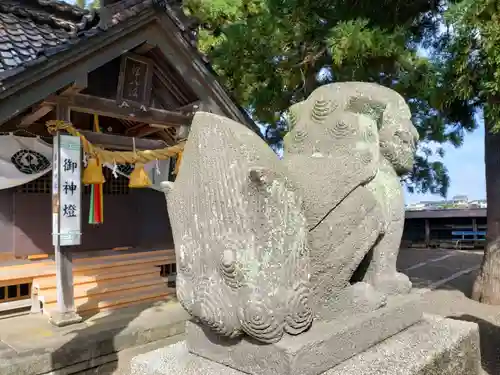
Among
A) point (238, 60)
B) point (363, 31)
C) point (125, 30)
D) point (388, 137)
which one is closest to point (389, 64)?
point (363, 31)

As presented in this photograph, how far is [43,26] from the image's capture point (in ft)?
24.0

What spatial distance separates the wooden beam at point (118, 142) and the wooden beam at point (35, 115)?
514 mm

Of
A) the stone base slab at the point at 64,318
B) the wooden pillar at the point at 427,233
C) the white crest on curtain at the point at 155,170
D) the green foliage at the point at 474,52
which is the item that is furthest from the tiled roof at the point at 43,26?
the wooden pillar at the point at 427,233

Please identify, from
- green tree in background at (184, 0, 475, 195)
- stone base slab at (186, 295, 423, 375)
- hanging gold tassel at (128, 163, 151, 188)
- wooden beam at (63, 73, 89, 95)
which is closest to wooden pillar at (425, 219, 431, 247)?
green tree in background at (184, 0, 475, 195)

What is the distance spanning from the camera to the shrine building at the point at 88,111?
5430mm

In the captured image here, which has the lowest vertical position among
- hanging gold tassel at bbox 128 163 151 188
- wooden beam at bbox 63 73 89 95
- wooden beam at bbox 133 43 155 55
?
hanging gold tassel at bbox 128 163 151 188

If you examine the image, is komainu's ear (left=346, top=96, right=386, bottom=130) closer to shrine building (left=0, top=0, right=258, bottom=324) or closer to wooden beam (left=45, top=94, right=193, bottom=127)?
shrine building (left=0, top=0, right=258, bottom=324)

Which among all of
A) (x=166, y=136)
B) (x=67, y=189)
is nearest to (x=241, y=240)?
(x=67, y=189)

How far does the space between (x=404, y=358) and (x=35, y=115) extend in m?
5.69

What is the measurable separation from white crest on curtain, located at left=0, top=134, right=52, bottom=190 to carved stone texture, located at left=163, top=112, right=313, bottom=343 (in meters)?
5.30

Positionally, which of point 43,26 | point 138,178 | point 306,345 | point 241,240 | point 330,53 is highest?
point 43,26

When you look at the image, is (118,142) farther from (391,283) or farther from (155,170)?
(391,283)

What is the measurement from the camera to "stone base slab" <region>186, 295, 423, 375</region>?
1.79 meters

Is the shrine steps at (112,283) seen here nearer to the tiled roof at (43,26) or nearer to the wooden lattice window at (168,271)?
the wooden lattice window at (168,271)
